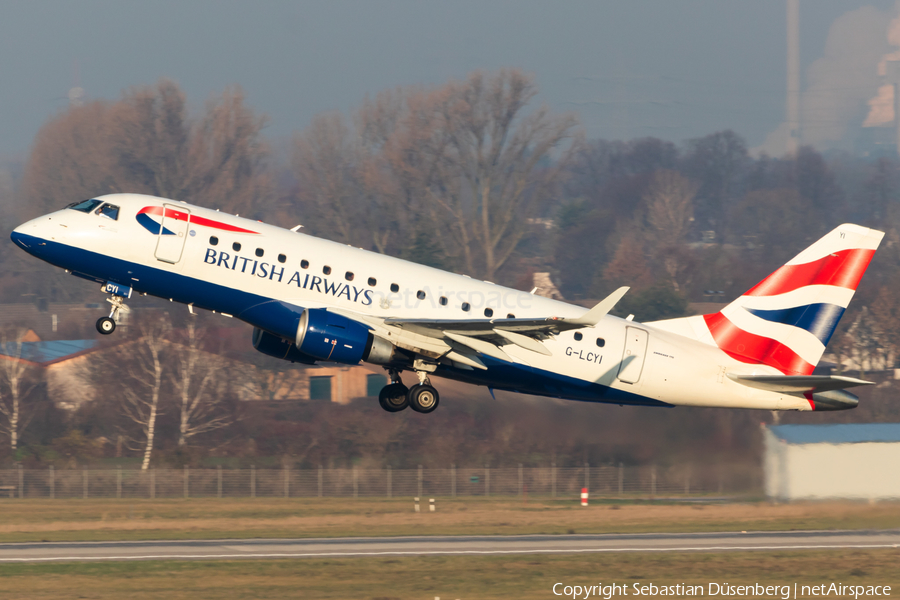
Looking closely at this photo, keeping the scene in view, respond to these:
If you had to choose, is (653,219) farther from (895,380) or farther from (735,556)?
(735,556)

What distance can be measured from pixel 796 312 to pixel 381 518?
22.0 metres

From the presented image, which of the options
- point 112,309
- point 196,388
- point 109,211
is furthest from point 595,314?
point 196,388

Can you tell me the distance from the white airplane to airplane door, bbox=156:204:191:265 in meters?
0.04

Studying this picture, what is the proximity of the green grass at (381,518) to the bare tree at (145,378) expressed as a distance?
13684 millimetres

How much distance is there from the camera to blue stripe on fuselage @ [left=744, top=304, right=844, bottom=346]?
35844 mm

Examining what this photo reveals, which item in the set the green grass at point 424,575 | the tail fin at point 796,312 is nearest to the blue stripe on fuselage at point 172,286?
the green grass at point 424,575

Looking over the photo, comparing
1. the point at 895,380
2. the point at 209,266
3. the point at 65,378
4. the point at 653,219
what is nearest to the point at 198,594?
the point at 209,266

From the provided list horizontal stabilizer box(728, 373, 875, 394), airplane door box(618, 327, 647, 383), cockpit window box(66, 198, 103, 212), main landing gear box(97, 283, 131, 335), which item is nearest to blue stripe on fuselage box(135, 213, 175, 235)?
cockpit window box(66, 198, 103, 212)

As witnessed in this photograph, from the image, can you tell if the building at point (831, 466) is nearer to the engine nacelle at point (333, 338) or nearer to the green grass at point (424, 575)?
the green grass at point (424, 575)

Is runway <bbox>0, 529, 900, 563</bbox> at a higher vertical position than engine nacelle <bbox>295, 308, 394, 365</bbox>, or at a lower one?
lower

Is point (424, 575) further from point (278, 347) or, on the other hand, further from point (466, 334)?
point (278, 347)

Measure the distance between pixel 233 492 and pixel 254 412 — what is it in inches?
524

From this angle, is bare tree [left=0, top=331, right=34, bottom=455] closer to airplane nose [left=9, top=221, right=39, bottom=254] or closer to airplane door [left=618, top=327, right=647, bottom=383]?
airplane nose [left=9, top=221, right=39, bottom=254]

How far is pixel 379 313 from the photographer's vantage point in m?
31.7
